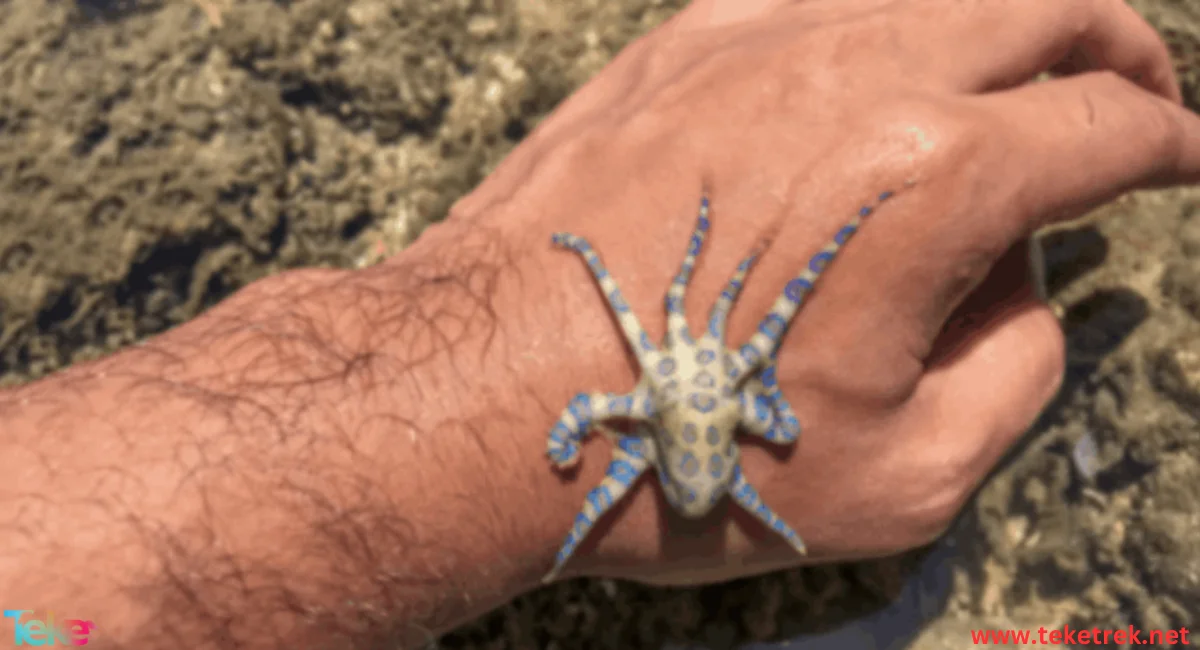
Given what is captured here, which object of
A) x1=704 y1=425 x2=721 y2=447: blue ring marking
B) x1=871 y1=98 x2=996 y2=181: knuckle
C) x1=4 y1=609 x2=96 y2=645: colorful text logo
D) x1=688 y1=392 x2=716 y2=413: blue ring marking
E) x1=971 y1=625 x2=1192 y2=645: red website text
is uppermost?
x1=871 y1=98 x2=996 y2=181: knuckle

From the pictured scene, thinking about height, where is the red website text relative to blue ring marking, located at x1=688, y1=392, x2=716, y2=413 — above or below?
below

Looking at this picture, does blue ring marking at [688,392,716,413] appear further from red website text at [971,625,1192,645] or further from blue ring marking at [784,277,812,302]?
red website text at [971,625,1192,645]

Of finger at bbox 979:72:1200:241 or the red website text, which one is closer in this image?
finger at bbox 979:72:1200:241

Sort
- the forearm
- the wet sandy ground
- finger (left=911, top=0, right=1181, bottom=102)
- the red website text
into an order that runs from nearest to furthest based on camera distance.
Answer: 1. the forearm
2. finger (left=911, top=0, right=1181, bottom=102)
3. the red website text
4. the wet sandy ground

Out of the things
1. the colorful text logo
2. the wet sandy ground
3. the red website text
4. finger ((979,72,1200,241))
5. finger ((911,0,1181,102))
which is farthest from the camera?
the wet sandy ground

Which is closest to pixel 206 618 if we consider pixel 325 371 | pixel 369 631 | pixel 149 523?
pixel 149 523

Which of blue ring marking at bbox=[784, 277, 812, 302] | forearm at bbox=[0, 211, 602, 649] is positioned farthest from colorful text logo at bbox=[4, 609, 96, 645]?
blue ring marking at bbox=[784, 277, 812, 302]

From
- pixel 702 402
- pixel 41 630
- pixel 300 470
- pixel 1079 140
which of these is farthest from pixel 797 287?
pixel 41 630

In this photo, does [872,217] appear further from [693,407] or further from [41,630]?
[41,630]

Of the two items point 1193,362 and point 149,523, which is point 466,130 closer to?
point 149,523
